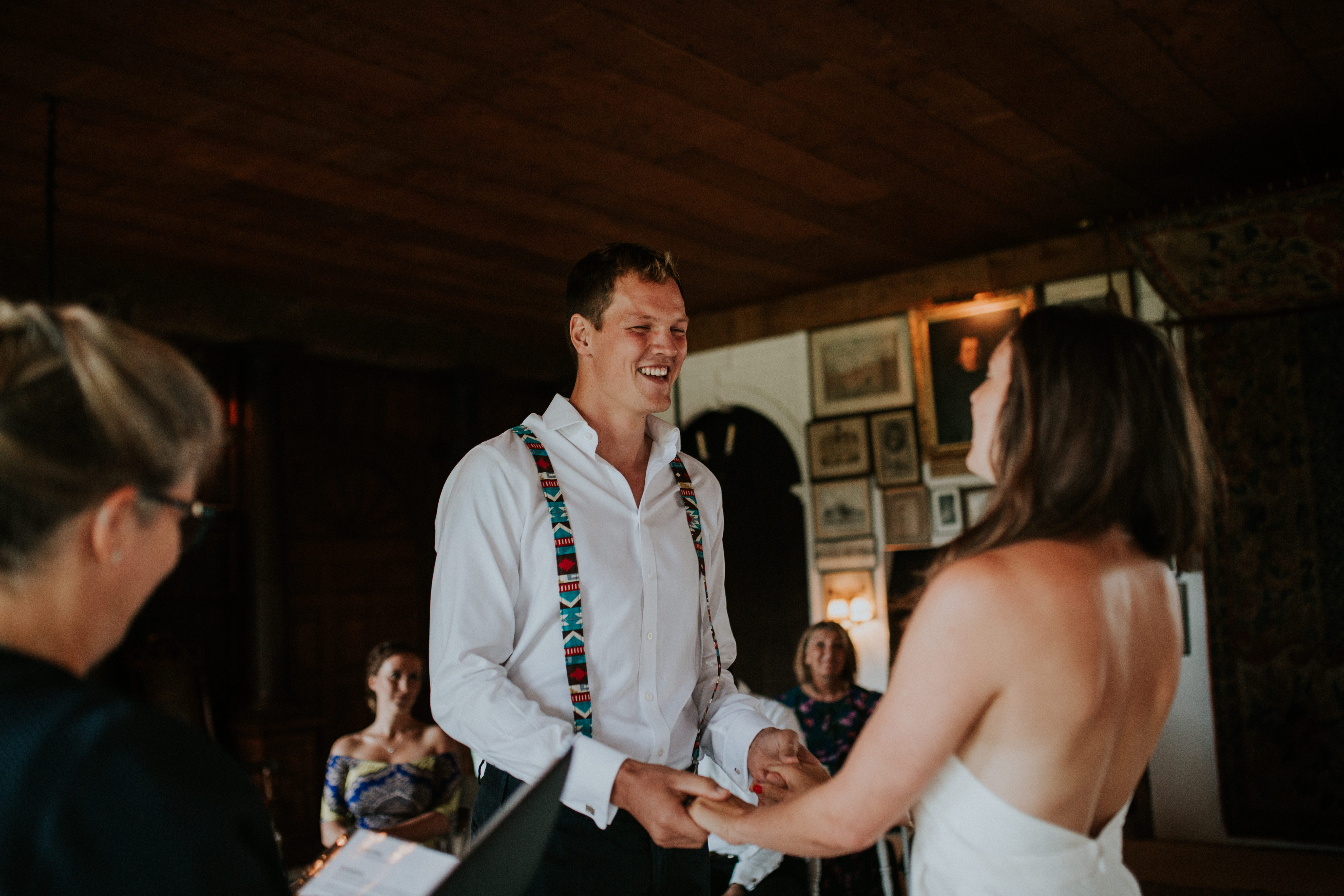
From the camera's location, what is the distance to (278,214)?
5820 millimetres

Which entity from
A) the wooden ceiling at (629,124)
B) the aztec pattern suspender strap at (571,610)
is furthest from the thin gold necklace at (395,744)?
the aztec pattern suspender strap at (571,610)

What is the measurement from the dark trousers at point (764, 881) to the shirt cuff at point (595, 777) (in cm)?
249

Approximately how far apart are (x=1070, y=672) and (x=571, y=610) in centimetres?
87

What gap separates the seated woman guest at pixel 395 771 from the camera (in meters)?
4.51

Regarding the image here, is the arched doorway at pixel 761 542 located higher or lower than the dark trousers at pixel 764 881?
higher

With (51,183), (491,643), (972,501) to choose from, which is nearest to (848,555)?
(972,501)

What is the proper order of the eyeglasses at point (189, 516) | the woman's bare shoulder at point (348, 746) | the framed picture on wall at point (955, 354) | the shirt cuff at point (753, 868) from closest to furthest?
the eyeglasses at point (189, 516)
the shirt cuff at point (753, 868)
the woman's bare shoulder at point (348, 746)
the framed picture on wall at point (955, 354)

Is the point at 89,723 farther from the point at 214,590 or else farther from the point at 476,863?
the point at 214,590

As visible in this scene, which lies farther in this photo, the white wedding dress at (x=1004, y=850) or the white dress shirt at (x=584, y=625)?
the white dress shirt at (x=584, y=625)

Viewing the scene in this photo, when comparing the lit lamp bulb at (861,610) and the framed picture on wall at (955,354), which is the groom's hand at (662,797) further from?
the lit lamp bulb at (861,610)

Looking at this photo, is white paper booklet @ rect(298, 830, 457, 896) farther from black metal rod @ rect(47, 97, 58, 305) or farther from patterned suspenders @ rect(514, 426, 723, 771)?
black metal rod @ rect(47, 97, 58, 305)

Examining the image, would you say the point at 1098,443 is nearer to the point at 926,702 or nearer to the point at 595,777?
the point at 926,702

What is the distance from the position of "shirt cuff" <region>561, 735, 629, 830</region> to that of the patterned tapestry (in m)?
4.61

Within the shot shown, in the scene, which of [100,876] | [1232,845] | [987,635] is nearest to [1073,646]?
[987,635]
